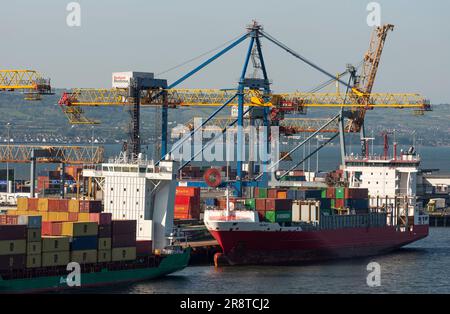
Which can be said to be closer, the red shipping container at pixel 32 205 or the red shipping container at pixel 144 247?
the red shipping container at pixel 144 247

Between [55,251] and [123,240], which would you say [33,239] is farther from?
[123,240]

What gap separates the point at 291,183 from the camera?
315 feet

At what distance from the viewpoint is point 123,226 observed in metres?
56.6

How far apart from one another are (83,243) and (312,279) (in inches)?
549

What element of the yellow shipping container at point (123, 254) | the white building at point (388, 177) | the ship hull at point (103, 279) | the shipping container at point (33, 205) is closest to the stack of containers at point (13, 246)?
the ship hull at point (103, 279)

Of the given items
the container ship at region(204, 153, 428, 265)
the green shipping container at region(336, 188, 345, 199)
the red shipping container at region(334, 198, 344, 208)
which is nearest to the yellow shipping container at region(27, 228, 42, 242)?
the container ship at region(204, 153, 428, 265)

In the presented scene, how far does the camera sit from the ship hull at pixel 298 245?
226ft

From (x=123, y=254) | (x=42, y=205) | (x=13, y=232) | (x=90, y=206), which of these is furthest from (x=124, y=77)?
(x=13, y=232)

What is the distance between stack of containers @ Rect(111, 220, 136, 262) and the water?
5.19 feet

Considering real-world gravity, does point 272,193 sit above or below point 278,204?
above

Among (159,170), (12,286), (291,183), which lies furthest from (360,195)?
(12,286)

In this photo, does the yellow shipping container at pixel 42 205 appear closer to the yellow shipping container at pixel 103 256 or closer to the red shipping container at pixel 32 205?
the red shipping container at pixel 32 205

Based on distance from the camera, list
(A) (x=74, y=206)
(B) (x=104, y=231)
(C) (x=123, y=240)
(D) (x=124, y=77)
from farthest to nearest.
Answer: (D) (x=124, y=77)
(A) (x=74, y=206)
(C) (x=123, y=240)
(B) (x=104, y=231)
